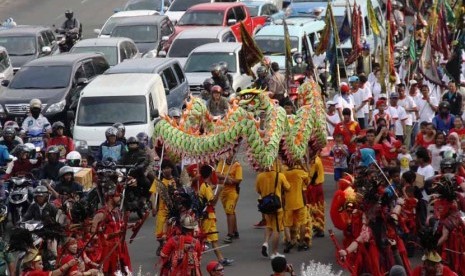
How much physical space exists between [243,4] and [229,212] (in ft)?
60.8

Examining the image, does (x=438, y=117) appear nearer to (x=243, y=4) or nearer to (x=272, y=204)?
(x=272, y=204)

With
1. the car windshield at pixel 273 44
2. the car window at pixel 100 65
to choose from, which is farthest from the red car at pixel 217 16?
the car window at pixel 100 65

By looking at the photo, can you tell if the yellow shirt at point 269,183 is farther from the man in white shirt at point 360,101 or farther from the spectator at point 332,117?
the man in white shirt at point 360,101

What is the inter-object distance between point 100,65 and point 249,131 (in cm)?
1195

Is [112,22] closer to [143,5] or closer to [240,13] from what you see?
[240,13]

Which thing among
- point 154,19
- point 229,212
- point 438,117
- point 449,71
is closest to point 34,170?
point 229,212

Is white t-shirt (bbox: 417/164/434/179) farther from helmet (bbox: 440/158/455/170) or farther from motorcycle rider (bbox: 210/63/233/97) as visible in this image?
motorcycle rider (bbox: 210/63/233/97)

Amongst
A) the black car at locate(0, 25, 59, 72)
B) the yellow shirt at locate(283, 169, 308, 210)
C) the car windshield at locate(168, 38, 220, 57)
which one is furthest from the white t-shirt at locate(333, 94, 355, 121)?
the black car at locate(0, 25, 59, 72)

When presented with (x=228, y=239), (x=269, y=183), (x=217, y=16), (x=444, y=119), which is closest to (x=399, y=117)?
(x=444, y=119)

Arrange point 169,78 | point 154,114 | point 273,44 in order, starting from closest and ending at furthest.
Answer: point 154,114 → point 169,78 → point 273,44

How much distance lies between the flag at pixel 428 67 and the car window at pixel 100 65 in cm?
706

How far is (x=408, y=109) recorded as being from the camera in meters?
26.3

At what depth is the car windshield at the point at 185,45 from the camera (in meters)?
34.6

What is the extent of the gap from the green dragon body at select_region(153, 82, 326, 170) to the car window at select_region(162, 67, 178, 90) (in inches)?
309
